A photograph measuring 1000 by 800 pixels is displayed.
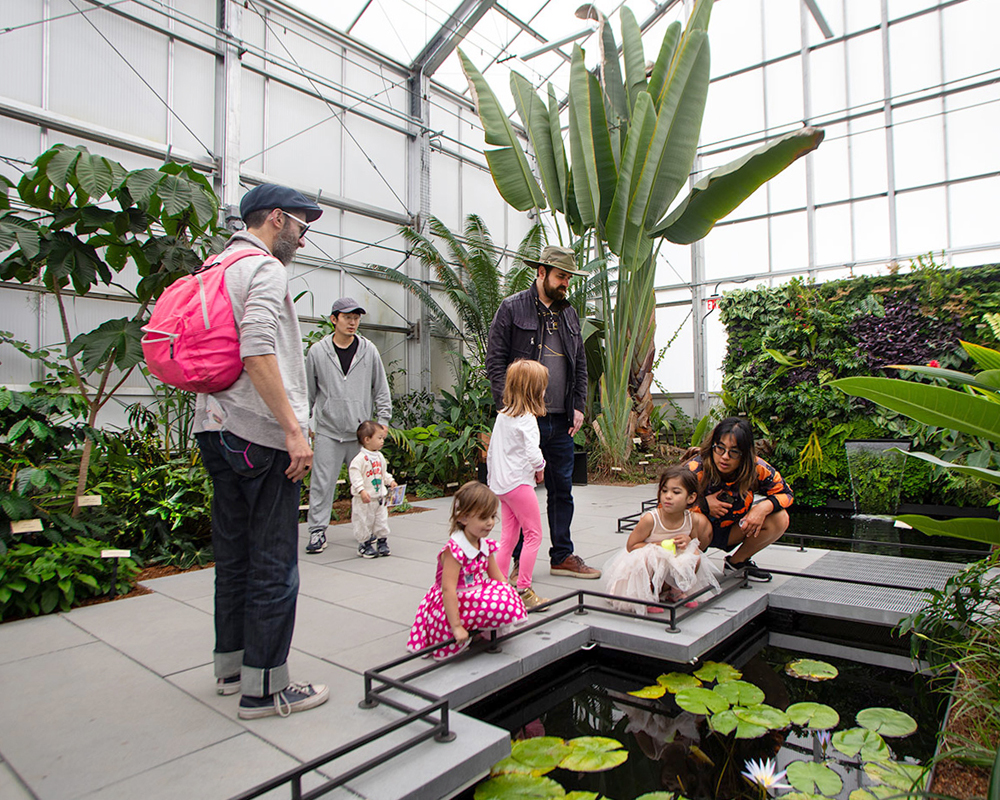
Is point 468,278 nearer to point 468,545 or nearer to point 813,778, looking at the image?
point 468,545

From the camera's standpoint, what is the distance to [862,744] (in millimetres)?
1861

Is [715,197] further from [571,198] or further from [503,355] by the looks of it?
[503,355]

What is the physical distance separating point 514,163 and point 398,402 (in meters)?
3.94

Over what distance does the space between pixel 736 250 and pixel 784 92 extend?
8.47 ft

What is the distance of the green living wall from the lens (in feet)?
18.9

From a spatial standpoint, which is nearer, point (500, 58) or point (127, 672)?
point (127, 672)

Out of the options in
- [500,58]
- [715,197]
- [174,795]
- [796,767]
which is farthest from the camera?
[500,58]

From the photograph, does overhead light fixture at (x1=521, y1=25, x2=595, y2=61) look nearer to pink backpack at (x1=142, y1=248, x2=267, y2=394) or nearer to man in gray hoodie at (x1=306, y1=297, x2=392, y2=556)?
man in gray hoodie at (x1=306, y1=297, x2=392, y2=556)

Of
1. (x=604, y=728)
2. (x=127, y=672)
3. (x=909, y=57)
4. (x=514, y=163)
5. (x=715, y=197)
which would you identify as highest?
(x=909, y=57)

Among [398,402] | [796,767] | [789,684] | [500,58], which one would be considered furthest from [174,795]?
[500,58]

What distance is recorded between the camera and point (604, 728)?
2.03m

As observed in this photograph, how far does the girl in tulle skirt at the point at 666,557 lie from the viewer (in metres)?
2.71

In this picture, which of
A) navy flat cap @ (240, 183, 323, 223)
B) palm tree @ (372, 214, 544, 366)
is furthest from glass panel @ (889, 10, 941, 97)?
A: navy flat cap @ (240, 183, 323, 223)

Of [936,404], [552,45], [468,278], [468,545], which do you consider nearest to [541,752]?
[468,545]
